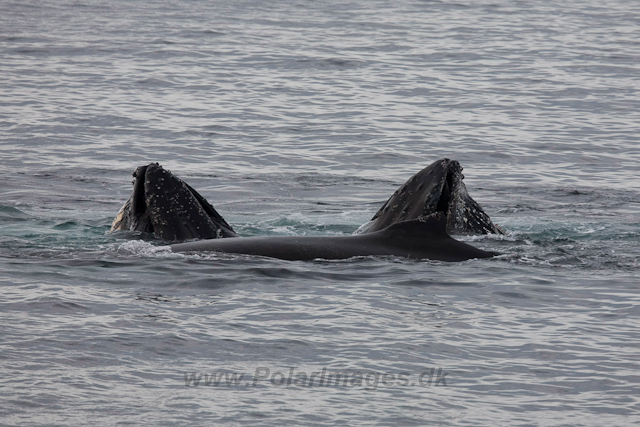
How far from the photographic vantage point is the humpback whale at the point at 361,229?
446 inches

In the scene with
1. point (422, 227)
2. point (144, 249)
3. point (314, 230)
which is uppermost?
point (422, 227)

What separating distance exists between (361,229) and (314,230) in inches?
56.8

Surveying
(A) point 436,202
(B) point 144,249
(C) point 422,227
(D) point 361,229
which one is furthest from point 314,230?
(C) point 422,227

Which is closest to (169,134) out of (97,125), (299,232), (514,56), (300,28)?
(97,125)

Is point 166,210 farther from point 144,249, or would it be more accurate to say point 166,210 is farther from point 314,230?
point 314,230

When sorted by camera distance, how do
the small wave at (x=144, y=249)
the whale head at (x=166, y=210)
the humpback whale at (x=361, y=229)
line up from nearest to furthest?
the humpback whale at (x=361, y=229)
the small wave at (x=144, y=249)
the whale head at (x=166, y=210)

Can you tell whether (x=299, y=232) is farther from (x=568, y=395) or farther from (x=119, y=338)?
(x=568, y=395)

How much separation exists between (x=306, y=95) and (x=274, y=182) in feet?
34.1

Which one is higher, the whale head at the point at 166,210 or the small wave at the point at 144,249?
the whale head at the point at 166,210

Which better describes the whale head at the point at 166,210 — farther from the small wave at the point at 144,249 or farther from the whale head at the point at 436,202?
the whale head at the point at 436,202

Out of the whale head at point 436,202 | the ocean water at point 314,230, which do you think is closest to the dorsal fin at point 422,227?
the ocean water at point 314,230

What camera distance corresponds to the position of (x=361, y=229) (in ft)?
43.3

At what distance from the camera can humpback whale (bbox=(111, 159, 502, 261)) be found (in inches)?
446

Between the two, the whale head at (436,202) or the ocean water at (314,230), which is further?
the whale head at (436,202)
